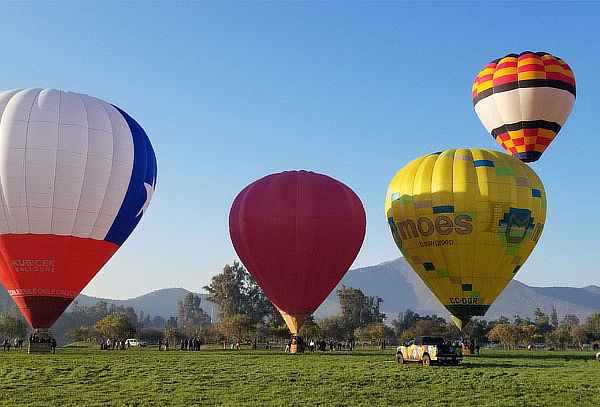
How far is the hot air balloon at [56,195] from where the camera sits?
112 feet

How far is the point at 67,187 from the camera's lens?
34.9 meters

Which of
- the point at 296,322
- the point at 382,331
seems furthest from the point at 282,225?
the point at 382,331

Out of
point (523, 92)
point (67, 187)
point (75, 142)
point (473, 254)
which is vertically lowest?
point (473, 254)

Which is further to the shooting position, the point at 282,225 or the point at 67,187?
the point at 282,225

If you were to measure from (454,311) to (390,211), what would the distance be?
803 cm

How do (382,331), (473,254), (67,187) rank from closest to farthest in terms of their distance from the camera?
(67,187), (473,254), (382,331)

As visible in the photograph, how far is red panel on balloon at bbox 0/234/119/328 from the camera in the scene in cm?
3419

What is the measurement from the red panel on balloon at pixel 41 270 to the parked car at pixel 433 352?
720 inches

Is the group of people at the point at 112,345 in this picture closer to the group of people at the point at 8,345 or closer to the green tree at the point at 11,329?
the group of people at the point at 8,345

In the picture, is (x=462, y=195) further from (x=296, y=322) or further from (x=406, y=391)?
(x=406, y=391)

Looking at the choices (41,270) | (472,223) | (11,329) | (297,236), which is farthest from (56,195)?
(11,329)

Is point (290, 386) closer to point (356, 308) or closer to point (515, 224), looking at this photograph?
point (515, 224)

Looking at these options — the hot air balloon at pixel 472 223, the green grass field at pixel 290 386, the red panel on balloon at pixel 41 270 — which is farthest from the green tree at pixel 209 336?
the green grass field at pixel 290 386

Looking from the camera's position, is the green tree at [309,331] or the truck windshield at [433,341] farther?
the green tree at [309,331]
